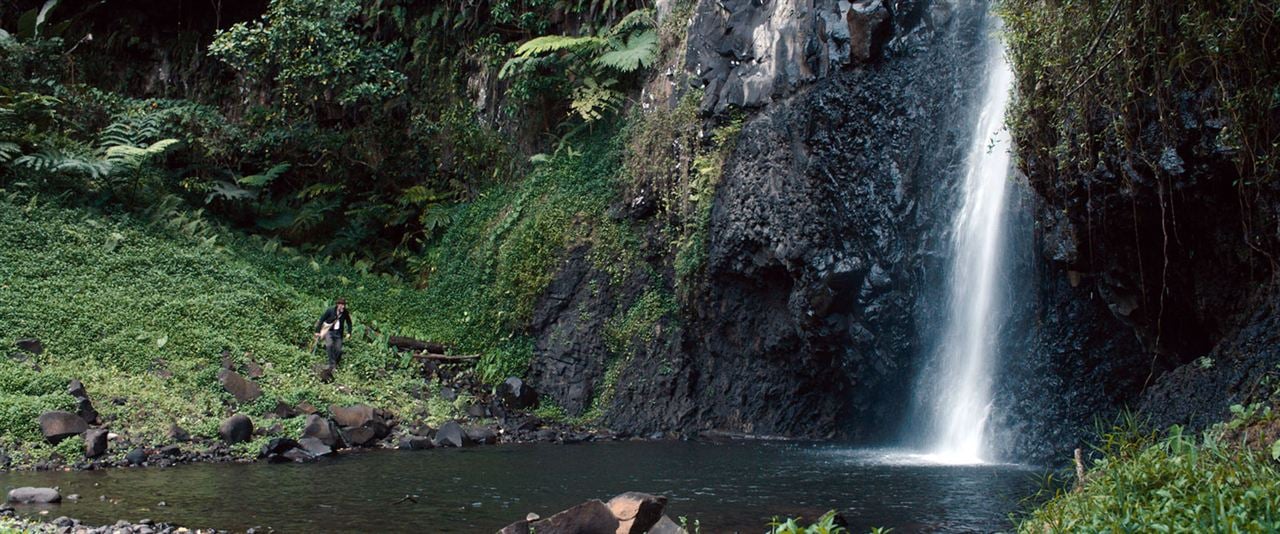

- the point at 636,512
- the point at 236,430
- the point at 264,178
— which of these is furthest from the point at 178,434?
the point at 264,178

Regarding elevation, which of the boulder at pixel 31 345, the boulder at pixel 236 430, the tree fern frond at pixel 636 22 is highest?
the tree fern frond at pixel 636 22

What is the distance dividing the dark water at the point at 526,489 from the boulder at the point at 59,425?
1.07m

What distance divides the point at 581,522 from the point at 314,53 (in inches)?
719

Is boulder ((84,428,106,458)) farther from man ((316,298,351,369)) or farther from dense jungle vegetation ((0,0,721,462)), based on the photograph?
man ((316,298,351,369))

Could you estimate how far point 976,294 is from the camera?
1362cm

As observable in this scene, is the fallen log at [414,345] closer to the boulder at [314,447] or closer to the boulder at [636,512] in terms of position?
the boulder at [314,447]

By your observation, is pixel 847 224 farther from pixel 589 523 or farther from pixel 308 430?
pixel 589 523

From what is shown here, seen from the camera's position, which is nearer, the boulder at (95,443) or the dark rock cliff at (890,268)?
the dark rock cliff at (890,268)

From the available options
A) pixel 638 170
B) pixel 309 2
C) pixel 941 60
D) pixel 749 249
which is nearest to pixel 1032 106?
pixel 941 60

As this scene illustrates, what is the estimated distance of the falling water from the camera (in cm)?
1334

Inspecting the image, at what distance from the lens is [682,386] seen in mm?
16656

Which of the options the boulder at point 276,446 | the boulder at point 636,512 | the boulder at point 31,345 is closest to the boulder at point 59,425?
the boulder at point 276,446

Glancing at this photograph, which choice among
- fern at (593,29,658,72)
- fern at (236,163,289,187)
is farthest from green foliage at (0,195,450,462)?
fern at (593,29,658,72)

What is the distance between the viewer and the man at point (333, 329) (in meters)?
16.7
